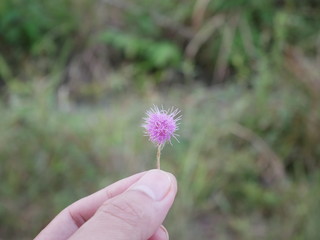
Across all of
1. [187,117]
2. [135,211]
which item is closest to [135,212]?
[135,211]

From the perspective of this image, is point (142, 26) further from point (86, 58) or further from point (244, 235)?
point (244, 235)

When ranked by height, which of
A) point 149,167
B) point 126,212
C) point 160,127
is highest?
point 149,167

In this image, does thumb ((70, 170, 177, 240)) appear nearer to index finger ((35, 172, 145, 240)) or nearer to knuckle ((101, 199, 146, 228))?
knuckle ((101, 199, 146, 228))

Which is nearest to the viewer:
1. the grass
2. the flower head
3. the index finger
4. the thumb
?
the thumb

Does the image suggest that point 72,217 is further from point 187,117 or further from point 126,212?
point 187,117

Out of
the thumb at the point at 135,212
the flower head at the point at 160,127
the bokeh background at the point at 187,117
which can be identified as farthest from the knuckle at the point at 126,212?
the bokeh background at the point at 187,117

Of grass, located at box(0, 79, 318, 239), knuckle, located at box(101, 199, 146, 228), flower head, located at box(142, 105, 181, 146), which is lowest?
knuckle, located at box(101, 199, 146, 228)

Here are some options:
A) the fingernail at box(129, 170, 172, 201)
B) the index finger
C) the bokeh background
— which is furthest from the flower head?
the bokeh background
